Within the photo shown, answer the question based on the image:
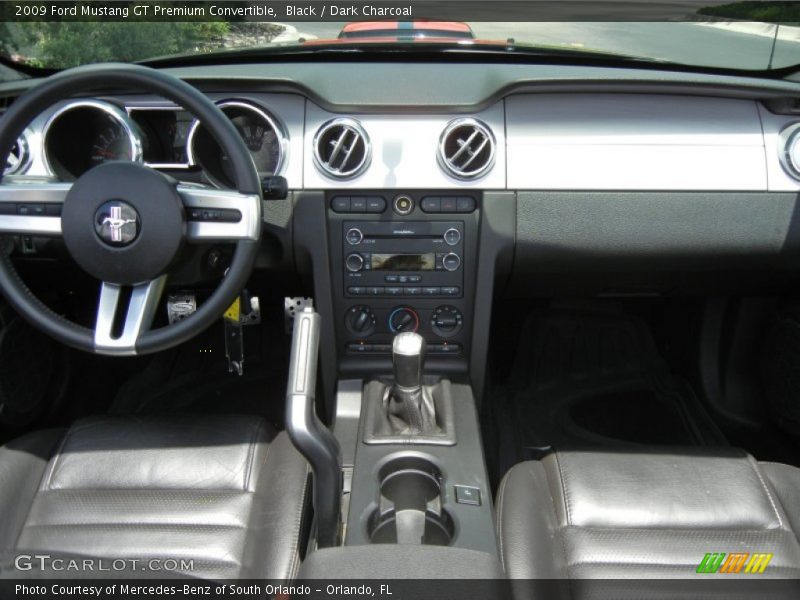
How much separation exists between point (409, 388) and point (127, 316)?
69 centimetres

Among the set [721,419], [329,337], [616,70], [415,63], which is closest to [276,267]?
[329,337]

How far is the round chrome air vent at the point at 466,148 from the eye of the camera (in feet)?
6.10

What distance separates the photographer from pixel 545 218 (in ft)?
6.48

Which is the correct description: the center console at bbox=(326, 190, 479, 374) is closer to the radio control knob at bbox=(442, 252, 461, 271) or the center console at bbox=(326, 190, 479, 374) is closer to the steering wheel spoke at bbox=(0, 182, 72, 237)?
the radio control knob at bbox=(442, 252, 461, 271)

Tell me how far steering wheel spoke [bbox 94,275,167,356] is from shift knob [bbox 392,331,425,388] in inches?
22.6

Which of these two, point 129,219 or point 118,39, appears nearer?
point 129,219

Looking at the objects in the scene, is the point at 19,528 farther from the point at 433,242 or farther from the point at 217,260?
the point at 433,242

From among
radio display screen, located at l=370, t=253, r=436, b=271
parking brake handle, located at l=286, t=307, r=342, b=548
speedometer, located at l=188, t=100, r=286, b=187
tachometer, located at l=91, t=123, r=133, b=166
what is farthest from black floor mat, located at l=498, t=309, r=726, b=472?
tachometer, located at l=91, t=123, r=133, b=166

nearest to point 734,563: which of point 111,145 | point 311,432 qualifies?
point 311,432

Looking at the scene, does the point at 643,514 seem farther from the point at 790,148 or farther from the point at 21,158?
the point at 21,158

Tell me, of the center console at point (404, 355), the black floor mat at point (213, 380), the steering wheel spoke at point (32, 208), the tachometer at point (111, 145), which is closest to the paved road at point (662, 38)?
the center console at point (404, 355)

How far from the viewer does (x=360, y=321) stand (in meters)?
2.08

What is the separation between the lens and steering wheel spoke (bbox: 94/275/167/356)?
1568 millimetres

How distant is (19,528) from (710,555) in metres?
1.49
